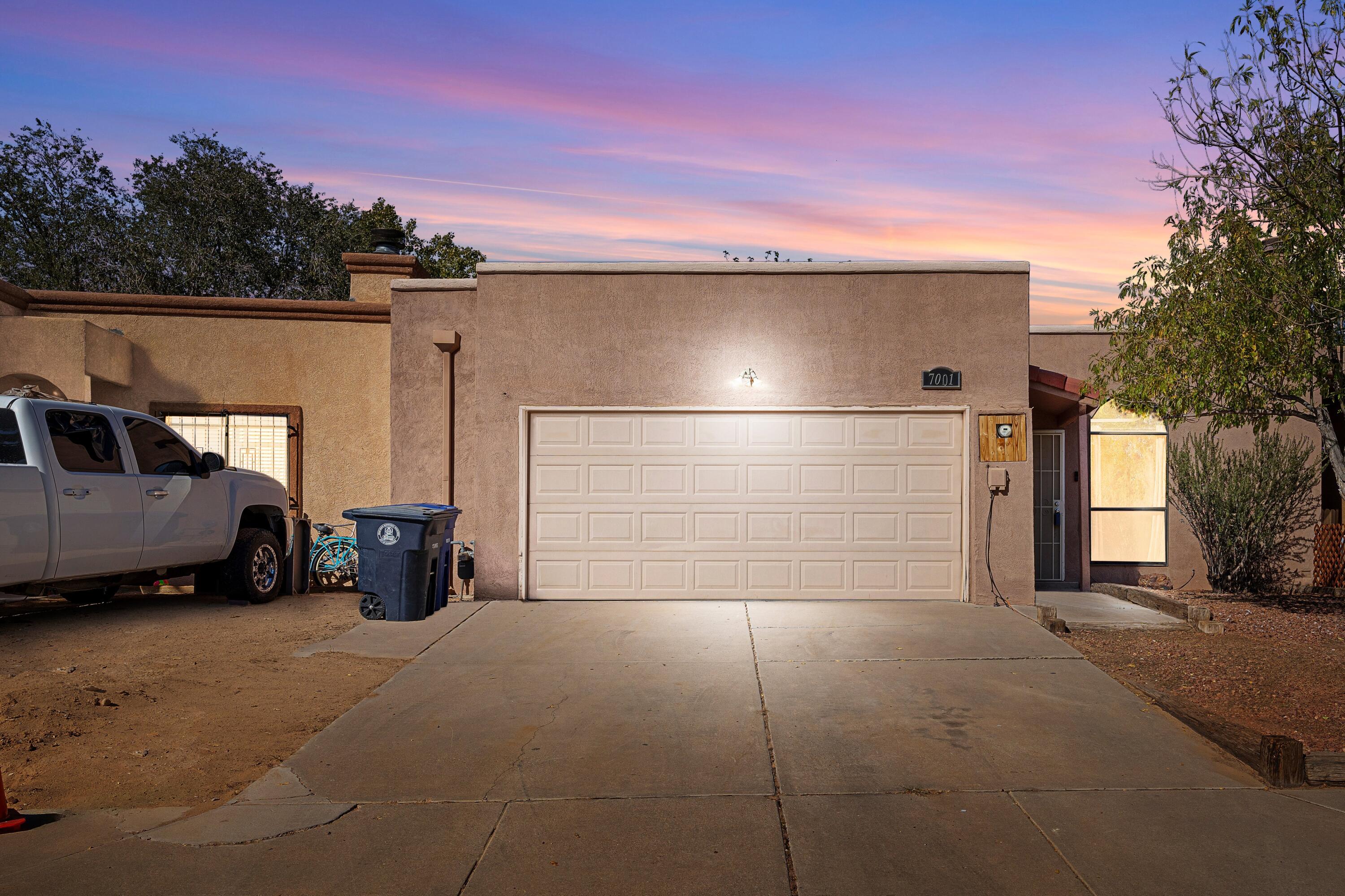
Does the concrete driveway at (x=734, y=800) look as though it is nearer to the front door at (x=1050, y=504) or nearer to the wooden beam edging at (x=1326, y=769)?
the wooden beam edging at (x=1326, y=769)

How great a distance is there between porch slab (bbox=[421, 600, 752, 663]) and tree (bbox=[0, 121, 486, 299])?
865 inches

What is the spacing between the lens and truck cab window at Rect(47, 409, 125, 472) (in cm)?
874

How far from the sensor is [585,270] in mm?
11039

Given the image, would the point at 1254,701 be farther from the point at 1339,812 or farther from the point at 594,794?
the point at 594,794

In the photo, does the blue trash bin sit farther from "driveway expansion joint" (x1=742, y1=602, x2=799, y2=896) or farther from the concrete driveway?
"driveway expansion joint" (x1=742, y1=602, x2=799, y2=896)

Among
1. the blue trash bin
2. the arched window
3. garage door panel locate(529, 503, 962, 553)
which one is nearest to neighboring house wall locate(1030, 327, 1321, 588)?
the arched window

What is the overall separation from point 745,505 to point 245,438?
6956mm

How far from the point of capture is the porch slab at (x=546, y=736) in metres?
5.26

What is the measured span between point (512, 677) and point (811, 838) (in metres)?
3.64

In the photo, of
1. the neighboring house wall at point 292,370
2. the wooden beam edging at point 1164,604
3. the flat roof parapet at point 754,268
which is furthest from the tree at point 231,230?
the wooden beam edging at point 1164,604

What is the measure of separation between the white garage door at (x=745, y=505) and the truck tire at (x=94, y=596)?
4.32m

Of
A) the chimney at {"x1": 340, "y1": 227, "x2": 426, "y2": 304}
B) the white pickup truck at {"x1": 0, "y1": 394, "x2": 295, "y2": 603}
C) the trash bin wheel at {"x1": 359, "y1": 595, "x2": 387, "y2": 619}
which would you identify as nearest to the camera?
the white pickup truck at {"x1": 0, "y1": 394, "x2": 295, "y2": 603}

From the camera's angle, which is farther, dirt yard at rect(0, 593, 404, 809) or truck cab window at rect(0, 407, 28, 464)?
truck cab window at rect(0, 407, 28, 464)

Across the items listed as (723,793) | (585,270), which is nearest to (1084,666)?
(723,793)
